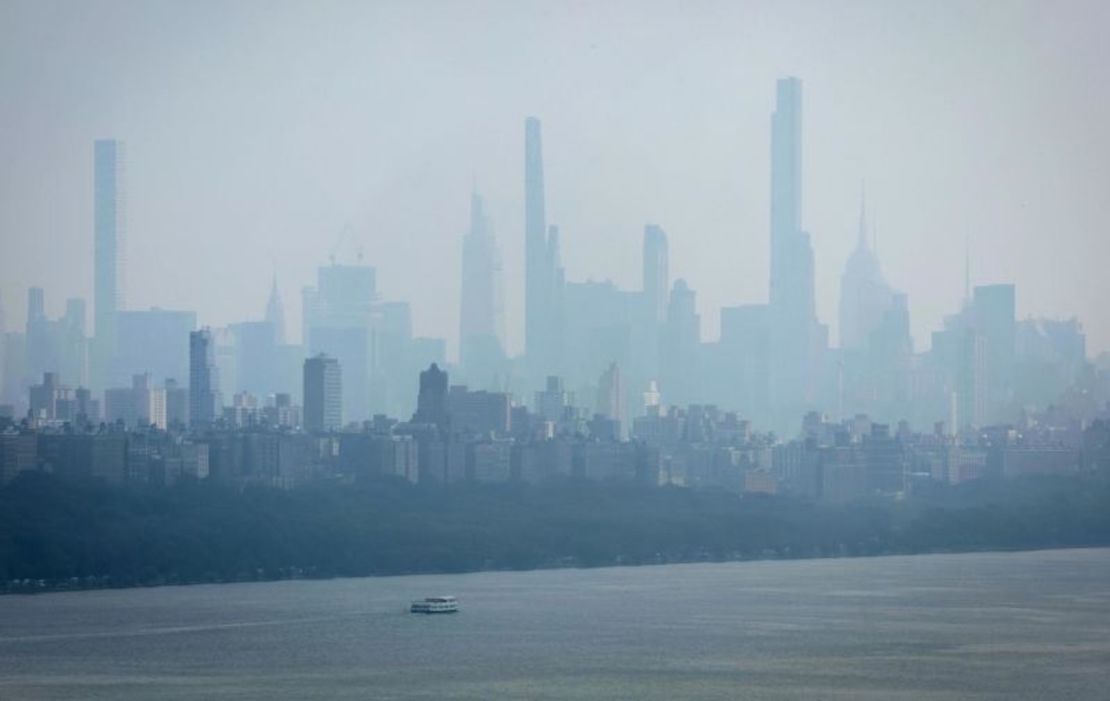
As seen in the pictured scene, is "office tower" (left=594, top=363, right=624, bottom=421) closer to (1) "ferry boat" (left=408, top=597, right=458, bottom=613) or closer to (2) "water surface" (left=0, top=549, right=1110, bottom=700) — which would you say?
(2) "water surface" (left=0, top=549, right=1110, bottom=700)

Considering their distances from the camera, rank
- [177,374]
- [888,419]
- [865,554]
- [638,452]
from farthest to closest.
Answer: [888,419]
[177,374]
[638,452]
[865,554]

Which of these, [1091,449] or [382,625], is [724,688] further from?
[1091,449]

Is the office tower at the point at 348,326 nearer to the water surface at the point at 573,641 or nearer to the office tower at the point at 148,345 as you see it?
the office tower at the point at 148,345

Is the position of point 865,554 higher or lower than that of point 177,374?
lower

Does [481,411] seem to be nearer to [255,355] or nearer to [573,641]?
[255,355]

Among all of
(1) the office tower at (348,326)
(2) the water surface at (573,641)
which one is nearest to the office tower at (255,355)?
(1) the office tower at (348,326)

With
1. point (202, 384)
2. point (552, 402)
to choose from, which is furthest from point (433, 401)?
point (552, 402)

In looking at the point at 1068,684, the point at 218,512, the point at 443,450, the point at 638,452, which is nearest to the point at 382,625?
the point at 1068,684
